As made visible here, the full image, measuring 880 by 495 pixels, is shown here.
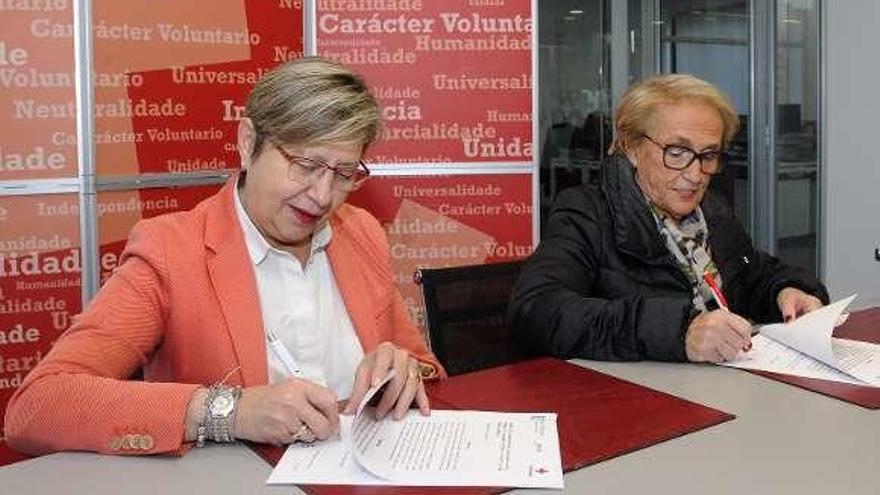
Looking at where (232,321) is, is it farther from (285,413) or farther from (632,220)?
(632,220)

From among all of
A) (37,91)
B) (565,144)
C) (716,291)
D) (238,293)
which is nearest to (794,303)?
(716,291)

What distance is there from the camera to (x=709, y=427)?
1.47 metres

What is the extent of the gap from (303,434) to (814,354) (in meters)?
1.11

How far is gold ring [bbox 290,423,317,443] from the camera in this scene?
1.36 metres

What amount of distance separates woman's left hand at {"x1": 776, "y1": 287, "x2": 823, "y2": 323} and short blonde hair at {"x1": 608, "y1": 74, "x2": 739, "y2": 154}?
427 mm

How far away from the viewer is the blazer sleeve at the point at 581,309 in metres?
1.89

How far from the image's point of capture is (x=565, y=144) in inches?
236

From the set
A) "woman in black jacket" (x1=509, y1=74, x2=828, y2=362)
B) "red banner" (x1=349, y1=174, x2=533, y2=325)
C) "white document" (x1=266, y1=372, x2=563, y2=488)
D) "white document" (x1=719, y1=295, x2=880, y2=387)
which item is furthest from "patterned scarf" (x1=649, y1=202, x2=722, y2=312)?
"red banner" (x1=349, y1=174, x2=533, y2=325)

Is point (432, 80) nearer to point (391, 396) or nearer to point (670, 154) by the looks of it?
point (670, 154)

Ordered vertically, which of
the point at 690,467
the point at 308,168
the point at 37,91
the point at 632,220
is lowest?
the point at 690,467

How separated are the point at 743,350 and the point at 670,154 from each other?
565 millimetres

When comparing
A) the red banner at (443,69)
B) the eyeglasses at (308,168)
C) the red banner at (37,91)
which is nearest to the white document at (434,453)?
the eyeglasses at (308,168)

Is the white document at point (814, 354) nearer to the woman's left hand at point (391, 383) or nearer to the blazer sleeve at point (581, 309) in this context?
the blazer sleeve at point (581, 309)

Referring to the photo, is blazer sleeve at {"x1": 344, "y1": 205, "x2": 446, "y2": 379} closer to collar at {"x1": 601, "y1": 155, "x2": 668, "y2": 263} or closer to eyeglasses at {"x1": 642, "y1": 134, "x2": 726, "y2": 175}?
collar at {"x1": 601, "y1": 155, "x2": 668, "y2": 263}
